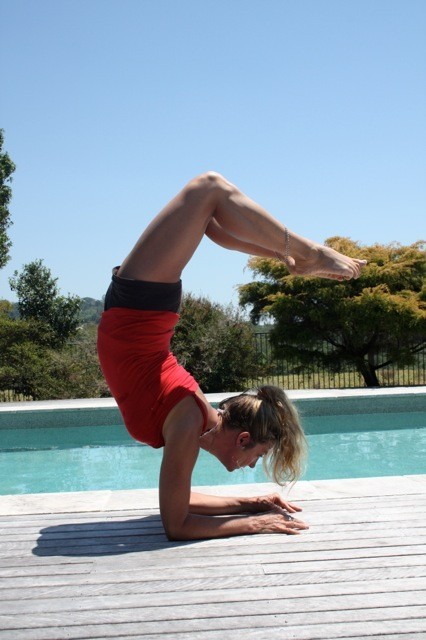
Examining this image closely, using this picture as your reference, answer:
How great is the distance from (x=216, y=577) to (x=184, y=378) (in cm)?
80

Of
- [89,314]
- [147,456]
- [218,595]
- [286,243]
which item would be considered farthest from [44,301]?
[89,314]

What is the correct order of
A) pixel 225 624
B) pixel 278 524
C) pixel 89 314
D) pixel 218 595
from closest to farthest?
pixel 225 624
pixel 218 595
pixel 278 524
pixel 89 314

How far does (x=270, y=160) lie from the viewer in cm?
1126

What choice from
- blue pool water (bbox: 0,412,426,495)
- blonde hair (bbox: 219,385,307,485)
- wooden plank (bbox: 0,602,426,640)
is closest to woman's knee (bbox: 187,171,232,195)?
blonde hair (bbox: 219,385,307,485)

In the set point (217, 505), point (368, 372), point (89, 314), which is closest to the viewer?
point (217, 505)

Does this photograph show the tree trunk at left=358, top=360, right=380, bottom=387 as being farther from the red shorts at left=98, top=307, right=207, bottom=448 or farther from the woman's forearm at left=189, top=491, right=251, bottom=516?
the red shorts at left=98, top=307, right=207, bottom=448

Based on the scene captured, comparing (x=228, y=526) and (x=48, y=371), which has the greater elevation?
(x=48, y=371)

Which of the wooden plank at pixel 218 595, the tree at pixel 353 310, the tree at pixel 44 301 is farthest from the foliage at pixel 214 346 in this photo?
the wooden plank at pixel 218 595

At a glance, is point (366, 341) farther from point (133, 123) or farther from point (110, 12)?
point (110, 12)

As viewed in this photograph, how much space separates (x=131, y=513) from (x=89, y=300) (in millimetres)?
48014

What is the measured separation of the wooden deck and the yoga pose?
0.18 meters

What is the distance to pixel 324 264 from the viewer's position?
8.99 feet

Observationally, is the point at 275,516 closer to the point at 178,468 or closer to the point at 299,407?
the point at 178,468

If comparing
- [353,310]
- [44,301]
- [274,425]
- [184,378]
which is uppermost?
[44,301]
